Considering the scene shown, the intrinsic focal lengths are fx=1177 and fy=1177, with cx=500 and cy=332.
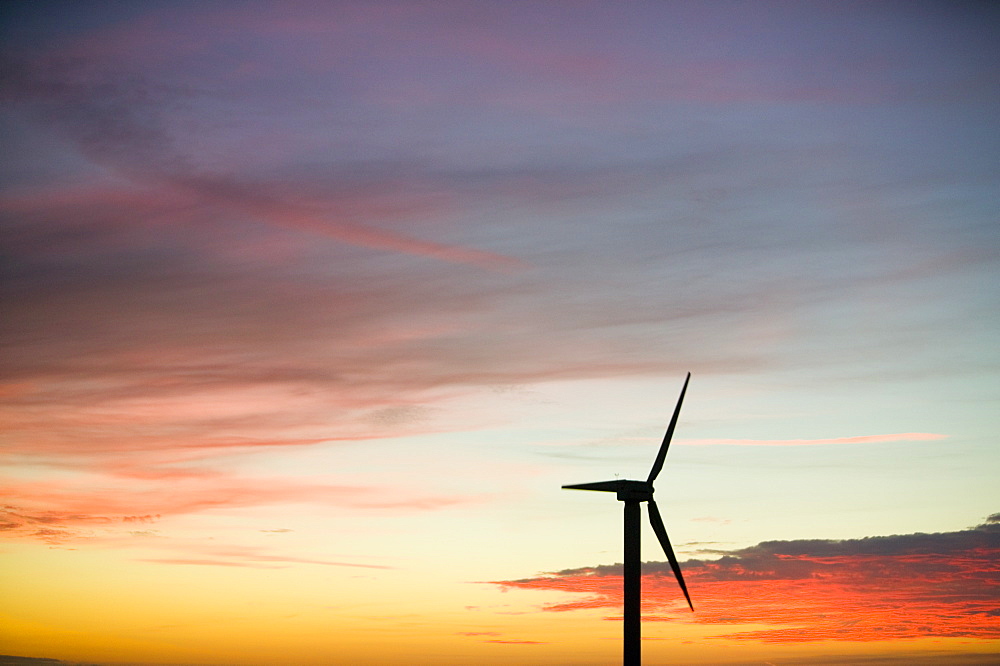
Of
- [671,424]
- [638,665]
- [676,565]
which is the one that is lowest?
[638,665]

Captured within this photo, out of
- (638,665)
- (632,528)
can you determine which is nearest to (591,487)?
(632,528)

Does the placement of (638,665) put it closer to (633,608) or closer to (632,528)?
(633,608)

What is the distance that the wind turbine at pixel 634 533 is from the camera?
139000mm

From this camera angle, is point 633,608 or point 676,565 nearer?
point 633,608

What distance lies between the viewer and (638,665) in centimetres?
13925

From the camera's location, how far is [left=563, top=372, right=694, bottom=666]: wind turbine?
456ft

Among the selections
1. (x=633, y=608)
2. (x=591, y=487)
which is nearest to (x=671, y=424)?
(x=591, y=487)

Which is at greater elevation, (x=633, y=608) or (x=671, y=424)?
(x=671, y=424)

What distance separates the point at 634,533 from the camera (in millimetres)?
141750

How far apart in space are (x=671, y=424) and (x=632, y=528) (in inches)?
561

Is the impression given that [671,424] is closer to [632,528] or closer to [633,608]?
[632,528]

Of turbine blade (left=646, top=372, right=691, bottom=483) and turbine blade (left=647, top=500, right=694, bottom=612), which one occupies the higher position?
turbine blade (left=646, top=372, right=691, bottom=483)

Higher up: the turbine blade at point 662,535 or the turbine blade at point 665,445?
the turbine blade at point 665,445

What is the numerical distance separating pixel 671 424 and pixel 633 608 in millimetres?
23211
